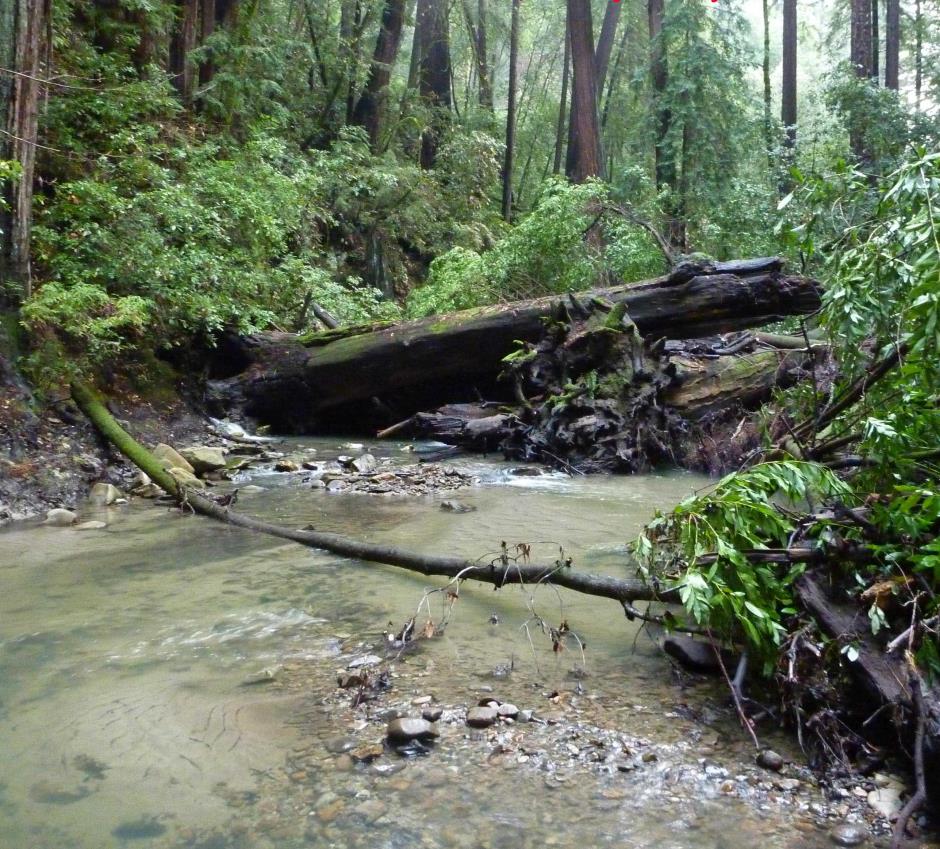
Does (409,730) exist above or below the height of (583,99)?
below

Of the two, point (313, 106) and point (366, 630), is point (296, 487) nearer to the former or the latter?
point (366, 630)

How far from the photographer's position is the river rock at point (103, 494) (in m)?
6.57

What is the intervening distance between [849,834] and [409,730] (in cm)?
136

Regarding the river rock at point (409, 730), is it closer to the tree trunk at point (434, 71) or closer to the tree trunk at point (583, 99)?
the tree trunk at point (583, 99)

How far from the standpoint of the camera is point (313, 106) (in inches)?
739

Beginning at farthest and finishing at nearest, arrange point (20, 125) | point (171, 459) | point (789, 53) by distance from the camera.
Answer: point (789, 53) < point (171, 459) < point (20, 125)

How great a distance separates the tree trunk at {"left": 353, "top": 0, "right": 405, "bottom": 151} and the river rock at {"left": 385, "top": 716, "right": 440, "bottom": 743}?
18.6 meters

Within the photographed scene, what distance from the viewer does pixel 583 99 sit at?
18906 millimetres

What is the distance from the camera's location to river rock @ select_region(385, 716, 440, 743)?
2.68 m

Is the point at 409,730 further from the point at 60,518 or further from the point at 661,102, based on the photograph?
the point at 661,102

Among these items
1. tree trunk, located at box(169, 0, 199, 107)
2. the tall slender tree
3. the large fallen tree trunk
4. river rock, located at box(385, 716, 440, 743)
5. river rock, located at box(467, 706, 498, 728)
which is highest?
tree trunk, located at box(169, 0, 199, 107)

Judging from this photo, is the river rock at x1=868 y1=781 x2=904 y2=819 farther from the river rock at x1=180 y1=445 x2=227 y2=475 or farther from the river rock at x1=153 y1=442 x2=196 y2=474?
the river rock at x1=180 y1=445 x2=227 y2=475

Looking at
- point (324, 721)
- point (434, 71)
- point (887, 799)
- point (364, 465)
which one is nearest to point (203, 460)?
point (364, 465)

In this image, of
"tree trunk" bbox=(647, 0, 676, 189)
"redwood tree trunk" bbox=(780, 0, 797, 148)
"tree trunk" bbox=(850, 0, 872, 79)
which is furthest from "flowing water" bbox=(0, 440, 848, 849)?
"redwood tree trunk" bbox=(780, 0, 797, 148)
